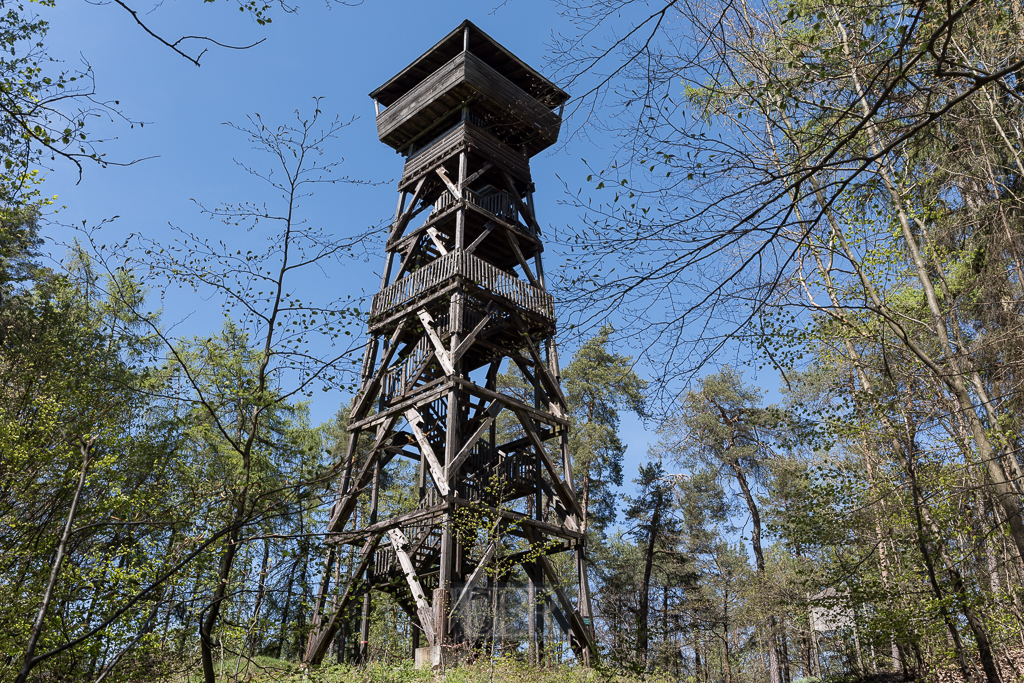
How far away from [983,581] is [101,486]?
1496cm

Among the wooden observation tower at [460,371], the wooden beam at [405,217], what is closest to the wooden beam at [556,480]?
the wooden observation tower at [460,371]

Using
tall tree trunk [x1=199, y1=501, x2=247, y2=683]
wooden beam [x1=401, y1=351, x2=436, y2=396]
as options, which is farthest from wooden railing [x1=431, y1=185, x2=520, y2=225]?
tall tree trunk [x1=199, y1=501, x2=247, y2=683]

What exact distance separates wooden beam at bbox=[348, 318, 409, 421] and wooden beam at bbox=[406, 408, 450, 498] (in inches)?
48.3

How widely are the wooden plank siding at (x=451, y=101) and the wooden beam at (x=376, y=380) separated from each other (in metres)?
4.83

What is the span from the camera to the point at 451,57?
16.0 m

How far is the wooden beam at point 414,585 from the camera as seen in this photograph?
32.7 ft

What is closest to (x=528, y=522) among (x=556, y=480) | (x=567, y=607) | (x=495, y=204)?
(x=556, y=480)

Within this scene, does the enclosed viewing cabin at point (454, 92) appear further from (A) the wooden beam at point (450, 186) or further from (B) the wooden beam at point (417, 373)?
(B) the wooden beam at point (417, 373)

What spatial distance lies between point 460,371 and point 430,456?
1.87m

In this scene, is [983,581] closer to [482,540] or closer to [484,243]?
[482,540]

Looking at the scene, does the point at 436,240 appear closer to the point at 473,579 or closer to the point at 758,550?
the point at 473,579

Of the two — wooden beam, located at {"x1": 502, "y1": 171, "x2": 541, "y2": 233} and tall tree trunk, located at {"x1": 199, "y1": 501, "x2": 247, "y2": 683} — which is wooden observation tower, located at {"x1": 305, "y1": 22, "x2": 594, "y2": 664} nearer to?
wooden beam, located at {"x1": 502, "y1": 171, "x2": 541, "y2": 233}

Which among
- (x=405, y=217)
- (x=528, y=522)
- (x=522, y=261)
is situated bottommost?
(x=528, y=522)

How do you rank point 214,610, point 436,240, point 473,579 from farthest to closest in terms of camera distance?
point 436,240 < point 473,579 < point 214,610
